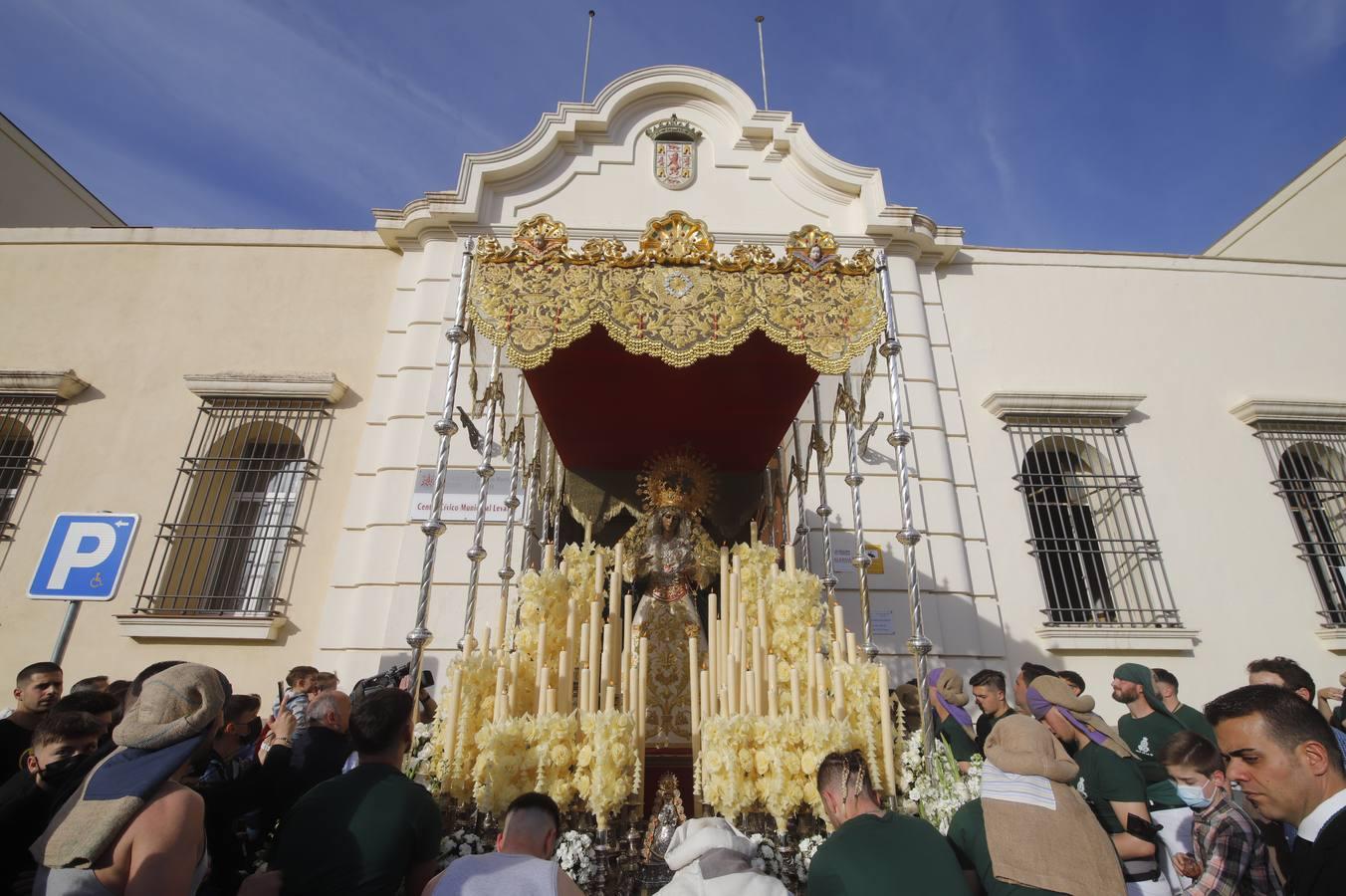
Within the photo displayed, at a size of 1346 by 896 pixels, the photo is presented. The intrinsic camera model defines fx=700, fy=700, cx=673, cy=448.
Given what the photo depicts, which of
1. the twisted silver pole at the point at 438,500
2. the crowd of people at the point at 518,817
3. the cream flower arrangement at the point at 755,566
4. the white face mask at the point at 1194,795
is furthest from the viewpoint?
the cream flower arrangement at the point at 755,566

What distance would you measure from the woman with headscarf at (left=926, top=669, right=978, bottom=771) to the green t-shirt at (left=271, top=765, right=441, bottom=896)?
3.14 m

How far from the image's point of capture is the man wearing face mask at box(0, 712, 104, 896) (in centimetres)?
204

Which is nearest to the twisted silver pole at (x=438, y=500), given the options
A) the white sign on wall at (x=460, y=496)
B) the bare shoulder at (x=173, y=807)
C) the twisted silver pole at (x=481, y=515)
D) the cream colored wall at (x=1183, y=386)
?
the twisted silver pole at (x=481, y=515)

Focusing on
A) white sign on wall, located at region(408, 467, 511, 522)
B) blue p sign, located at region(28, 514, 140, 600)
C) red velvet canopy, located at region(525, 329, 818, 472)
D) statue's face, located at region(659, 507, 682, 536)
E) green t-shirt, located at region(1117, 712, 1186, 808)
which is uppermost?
red velvet canopy, located at region(525, 329, 818, 472)

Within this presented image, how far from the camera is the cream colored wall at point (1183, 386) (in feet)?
20.8

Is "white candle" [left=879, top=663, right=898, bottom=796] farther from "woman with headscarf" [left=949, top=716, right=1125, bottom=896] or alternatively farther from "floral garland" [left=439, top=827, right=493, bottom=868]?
"floral garland" [left=439, top=827, right=493, bottom=868]

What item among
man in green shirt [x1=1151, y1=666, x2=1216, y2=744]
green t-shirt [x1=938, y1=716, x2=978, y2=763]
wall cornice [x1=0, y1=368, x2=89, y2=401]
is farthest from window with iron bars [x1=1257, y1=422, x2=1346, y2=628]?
wall cornice [x1=0, y1=368, x2=89, y2=401]

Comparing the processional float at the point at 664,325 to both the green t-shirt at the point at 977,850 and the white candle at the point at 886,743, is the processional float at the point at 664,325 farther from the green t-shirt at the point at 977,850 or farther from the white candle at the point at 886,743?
the green t-shirt at the point at 977,850

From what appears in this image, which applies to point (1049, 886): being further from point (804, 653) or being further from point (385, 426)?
point (385, 426)

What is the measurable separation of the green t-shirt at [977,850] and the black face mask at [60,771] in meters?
2.69

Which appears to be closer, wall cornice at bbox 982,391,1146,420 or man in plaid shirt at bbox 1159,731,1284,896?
man in plaid shirt at bbox 1159,731,1284,896

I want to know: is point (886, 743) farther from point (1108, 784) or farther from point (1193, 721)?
point (1193, 721)

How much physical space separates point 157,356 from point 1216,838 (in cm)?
873

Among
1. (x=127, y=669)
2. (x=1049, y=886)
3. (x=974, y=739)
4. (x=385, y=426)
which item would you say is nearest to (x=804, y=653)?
(x=974, y=739)
